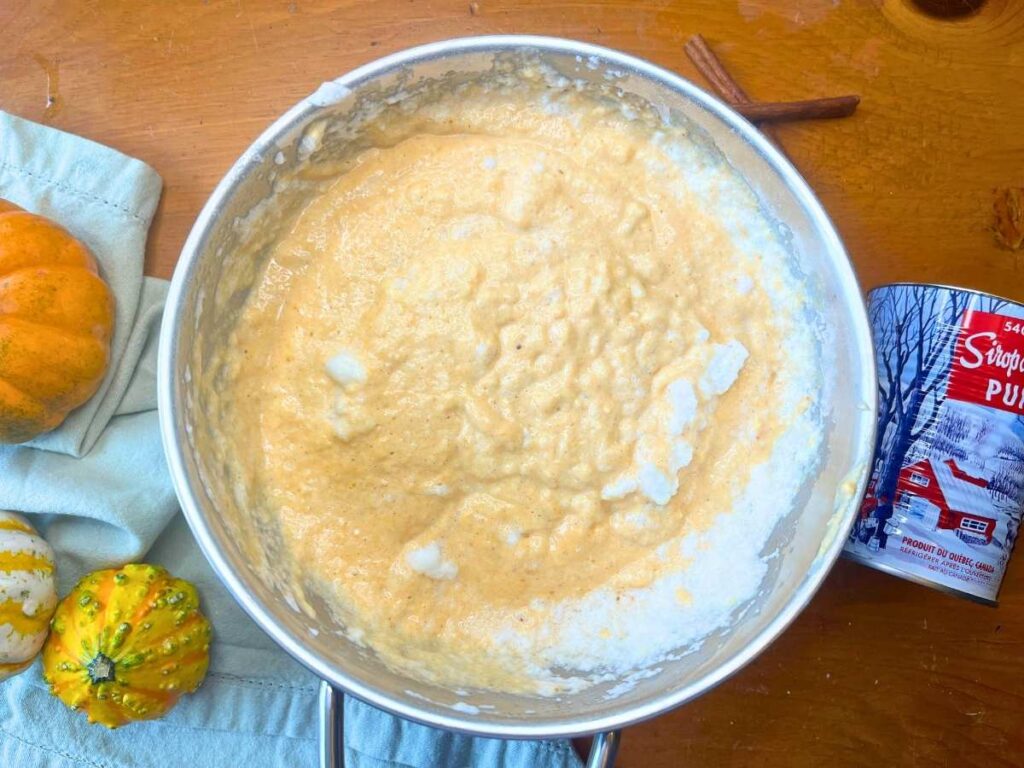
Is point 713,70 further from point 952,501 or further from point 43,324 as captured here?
point 43,324

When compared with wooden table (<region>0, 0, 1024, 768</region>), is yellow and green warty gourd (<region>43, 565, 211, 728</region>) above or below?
below

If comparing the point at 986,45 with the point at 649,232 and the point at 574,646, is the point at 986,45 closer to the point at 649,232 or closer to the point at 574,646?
the point at 649,232

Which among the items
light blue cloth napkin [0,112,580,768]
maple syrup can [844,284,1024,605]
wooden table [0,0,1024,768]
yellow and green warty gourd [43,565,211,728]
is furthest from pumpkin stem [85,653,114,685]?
maple syrup can [844,284,1024,605]

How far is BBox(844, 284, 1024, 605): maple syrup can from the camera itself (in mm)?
830

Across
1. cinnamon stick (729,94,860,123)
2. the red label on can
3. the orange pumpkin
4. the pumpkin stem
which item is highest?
Result: cinnamon stick (729,94,860,123)

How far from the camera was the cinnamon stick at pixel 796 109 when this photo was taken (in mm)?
958

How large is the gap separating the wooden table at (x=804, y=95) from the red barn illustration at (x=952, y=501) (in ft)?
0.51

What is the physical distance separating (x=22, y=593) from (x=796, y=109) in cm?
101

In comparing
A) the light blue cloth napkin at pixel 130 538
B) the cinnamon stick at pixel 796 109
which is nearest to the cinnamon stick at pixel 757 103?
the cinnamon stick at pixel 796 109

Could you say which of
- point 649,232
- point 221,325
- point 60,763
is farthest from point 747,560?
point 60,763

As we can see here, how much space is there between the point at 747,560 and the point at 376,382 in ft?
1.48

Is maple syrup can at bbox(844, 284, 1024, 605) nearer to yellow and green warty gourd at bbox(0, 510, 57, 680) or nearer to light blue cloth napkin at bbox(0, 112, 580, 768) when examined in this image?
light blue cloth napkin at bbox(0, 112, 580, 768)

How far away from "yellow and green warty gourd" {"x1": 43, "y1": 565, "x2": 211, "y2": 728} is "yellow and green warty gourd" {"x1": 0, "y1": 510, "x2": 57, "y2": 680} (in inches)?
0.8

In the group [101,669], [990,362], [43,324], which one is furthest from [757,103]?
[101,669]
